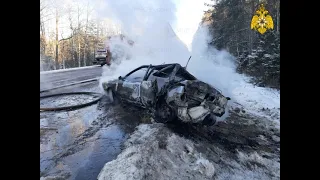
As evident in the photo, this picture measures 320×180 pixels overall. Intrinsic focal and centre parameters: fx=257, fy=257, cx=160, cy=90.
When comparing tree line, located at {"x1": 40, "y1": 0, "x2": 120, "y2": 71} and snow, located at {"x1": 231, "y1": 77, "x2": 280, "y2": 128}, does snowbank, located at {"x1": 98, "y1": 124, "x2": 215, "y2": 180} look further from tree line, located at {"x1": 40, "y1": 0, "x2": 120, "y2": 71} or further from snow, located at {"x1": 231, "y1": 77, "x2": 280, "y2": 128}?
tree line, located at {"x1": 40, "y1": 0, "x2": 120, "y2": 71}

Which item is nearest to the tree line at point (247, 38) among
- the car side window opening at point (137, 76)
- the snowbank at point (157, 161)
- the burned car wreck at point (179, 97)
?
the burned car wreck at point (179, 97)

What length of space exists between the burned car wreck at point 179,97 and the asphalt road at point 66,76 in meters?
0.39

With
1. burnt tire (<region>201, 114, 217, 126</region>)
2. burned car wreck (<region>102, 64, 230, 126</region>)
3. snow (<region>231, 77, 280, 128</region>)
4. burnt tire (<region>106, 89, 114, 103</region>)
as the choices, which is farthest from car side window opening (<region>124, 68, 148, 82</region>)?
snow (<region>231, 77, 280, 128</region>)

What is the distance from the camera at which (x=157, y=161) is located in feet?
6.52

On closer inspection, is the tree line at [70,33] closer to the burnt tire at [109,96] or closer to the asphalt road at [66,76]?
the asphalt road at [66,76]

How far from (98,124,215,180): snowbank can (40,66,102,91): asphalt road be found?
652 mm

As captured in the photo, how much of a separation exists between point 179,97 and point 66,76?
3.23 feet

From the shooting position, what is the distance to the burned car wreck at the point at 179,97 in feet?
7.14

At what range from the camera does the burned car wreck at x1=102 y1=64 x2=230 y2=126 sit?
2.18 meters

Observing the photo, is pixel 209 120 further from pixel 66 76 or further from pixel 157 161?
pixel 66 76

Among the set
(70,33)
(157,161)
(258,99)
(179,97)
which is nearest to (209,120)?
(179,97)
